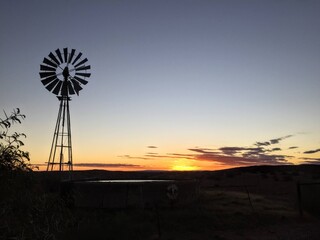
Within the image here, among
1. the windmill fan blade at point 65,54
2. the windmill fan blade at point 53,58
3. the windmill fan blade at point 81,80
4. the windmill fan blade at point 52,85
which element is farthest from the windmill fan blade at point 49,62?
the windmill fan blade at point 81,80

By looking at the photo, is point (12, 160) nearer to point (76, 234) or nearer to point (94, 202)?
point (76, 234)

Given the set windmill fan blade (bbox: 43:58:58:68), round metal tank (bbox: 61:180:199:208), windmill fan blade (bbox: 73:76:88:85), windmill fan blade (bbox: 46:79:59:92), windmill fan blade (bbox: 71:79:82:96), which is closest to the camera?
round metal tank (bbox: 61:180:199:208)

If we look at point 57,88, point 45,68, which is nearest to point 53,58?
point 45,68

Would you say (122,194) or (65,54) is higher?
(65,54)

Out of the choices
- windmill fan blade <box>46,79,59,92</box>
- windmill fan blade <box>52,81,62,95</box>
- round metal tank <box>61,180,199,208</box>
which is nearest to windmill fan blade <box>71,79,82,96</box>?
windmill fan blade <box>52,81,62,95</box>

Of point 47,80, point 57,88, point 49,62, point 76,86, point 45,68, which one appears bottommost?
point 57,88

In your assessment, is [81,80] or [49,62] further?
→ [81,80]

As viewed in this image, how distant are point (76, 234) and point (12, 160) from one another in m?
8.86

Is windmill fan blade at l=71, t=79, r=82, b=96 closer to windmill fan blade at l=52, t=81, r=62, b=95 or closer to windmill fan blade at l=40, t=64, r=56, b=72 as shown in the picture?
windmill fan blade at l=52, t=81, r=62, b=95

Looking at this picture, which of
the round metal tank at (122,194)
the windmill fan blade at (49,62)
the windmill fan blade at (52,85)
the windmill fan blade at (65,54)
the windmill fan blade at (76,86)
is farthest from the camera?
the windmill fan blade at (76,86)

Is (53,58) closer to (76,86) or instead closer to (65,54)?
(65,54)

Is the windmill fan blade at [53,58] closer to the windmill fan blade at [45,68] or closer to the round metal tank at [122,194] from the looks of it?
the windmill fan blade at [45,68]

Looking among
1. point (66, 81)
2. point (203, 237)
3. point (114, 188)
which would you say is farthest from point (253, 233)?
point (66, 81)

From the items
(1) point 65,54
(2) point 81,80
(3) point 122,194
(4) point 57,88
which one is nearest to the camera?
(3) point 122,194
